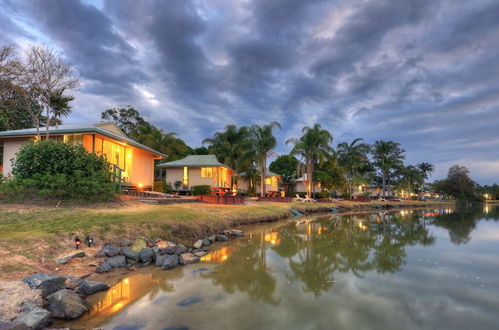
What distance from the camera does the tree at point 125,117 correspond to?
172 feet

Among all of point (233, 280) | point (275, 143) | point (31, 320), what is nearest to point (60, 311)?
point (31, 320)

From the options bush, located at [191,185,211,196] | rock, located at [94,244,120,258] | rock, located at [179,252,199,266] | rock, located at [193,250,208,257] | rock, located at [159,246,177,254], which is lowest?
rock, located at [193,250,208,257]

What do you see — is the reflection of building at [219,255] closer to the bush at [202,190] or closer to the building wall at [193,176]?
the bush at [202,190]

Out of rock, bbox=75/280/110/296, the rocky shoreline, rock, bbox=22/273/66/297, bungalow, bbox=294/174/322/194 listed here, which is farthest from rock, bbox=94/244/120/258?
bungalow, bbox=294/174/322/194

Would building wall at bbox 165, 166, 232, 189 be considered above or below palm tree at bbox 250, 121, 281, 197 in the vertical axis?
below

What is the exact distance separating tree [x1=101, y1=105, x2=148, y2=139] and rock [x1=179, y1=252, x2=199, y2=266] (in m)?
47.6

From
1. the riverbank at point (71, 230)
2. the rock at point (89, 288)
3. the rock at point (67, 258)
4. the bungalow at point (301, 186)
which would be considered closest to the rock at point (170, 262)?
the riverbank at point (71, 230)

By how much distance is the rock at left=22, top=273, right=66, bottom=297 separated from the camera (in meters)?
5.27

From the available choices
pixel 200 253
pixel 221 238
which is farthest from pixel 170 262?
pixel 221 238

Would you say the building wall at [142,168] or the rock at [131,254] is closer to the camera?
the rock at [131,254]

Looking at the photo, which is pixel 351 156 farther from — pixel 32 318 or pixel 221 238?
pixel 32 318

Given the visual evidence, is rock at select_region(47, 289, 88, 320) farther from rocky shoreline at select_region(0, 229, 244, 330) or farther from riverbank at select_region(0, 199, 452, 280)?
riverbank at select_region(0, 199, 452, 280)

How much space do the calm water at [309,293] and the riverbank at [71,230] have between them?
1816 millimetres

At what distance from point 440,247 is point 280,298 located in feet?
35.3
